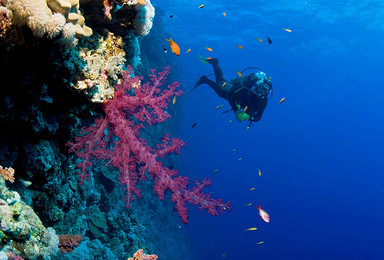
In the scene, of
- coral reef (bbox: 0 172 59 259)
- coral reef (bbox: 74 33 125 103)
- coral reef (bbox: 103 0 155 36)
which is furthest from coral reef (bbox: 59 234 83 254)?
coral reef (bbox: 103 0 155 36)

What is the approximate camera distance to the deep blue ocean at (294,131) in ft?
101

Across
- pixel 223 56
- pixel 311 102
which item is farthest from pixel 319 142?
pixel 223 56

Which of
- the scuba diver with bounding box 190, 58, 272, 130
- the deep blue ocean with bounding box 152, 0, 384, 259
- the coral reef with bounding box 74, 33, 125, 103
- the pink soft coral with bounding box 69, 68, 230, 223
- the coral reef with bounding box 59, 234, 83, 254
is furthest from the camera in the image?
the deep blue ocean with bounding box 152, 0, 384, 259

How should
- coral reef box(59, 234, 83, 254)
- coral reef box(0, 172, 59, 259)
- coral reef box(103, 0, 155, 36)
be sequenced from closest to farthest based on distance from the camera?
coral reef box(0, 172, 59, 259), coral reef box(103, 0, 155, 36), coral reef box(59, 234, 83, 254)

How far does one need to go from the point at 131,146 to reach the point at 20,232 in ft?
6.27

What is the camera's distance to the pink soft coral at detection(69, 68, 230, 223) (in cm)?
328

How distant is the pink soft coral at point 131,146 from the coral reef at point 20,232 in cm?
89

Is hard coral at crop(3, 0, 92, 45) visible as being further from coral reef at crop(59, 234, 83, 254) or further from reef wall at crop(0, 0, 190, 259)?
coral reef at crop(59, 234, 83, 254)

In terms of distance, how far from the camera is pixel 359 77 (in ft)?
149

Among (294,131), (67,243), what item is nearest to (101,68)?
(67,243)

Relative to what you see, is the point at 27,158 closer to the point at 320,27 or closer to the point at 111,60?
the point at 111,60

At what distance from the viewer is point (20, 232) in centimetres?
181

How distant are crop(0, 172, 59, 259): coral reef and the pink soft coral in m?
0.89

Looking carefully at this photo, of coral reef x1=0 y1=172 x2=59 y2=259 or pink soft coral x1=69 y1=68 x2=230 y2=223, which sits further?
pink soft coral x1=69 y1=68 x2=230 y2=223
